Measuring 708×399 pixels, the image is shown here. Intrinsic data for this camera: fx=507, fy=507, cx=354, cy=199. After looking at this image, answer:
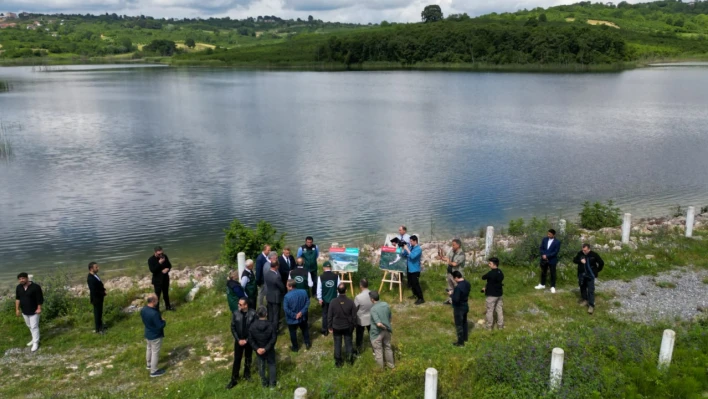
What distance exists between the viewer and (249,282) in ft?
40.4

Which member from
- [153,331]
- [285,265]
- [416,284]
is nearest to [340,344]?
[285,265]

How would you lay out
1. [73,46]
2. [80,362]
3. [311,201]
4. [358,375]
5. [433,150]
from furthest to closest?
[73,46]
[433,150]
[311,201]
[80,362]
[358,375]

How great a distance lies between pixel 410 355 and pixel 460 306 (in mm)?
1491

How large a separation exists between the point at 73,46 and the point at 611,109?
7819 inches

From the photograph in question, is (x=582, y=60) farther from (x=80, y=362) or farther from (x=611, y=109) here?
(x=80, y=362)

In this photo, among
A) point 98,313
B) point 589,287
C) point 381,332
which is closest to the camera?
point 381,332

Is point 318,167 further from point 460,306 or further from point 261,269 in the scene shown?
point 460,306

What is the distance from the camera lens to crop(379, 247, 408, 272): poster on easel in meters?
13.8

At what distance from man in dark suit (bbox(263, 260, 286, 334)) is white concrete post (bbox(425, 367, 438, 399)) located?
4.51 metres

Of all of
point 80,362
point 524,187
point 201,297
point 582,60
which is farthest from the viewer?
point 582,60

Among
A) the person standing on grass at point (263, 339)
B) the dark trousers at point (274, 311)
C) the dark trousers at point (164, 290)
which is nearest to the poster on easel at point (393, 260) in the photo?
the dark trousers at point (274, 311)

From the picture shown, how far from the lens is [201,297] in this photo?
14.5m

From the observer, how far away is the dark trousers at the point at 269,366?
977 centimetres

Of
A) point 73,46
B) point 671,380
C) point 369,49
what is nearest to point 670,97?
point 671,380
